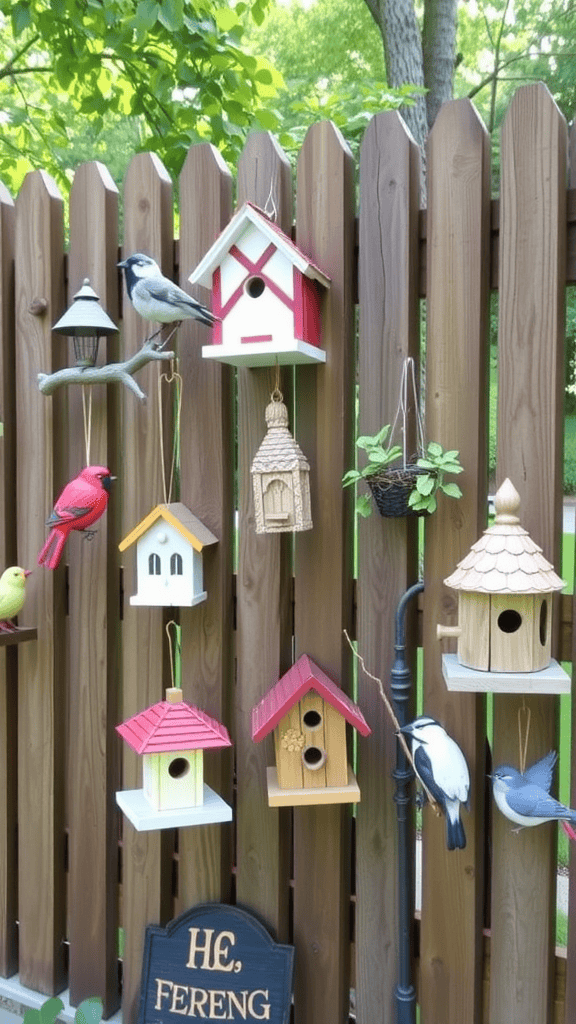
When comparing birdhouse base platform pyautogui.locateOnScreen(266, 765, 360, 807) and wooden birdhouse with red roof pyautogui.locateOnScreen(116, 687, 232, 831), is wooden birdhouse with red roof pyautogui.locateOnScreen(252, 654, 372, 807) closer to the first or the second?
birdhouse base platform pyautogui.locateOnScreen(266, 765, 360, 807)

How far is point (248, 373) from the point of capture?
7.31 feet

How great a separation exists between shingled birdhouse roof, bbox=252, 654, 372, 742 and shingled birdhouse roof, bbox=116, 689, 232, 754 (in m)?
0.12

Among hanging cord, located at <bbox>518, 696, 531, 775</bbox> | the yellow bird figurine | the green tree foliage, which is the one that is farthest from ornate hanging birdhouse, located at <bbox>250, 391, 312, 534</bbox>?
the green tree foliage

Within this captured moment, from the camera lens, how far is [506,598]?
1729 millimetres

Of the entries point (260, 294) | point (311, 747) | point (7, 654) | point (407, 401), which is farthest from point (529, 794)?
point (7, 654)

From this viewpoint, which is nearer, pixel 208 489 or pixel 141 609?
pixel 208 489

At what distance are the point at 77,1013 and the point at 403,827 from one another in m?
1.01

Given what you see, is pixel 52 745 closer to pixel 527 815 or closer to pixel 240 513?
pixel 240 513

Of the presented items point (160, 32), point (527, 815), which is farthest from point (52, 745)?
point (160, 32)

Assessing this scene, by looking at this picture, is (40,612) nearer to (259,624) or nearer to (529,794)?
(259,624)

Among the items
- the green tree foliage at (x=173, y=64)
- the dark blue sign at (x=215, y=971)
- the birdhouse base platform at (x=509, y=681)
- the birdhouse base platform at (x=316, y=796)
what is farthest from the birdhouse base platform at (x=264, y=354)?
the green tree foliage at (x=173, y=64)

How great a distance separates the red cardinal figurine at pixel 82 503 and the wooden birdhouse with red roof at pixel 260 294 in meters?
0.49

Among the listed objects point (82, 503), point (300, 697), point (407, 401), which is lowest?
point (300, 697)

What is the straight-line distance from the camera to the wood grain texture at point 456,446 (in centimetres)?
195
